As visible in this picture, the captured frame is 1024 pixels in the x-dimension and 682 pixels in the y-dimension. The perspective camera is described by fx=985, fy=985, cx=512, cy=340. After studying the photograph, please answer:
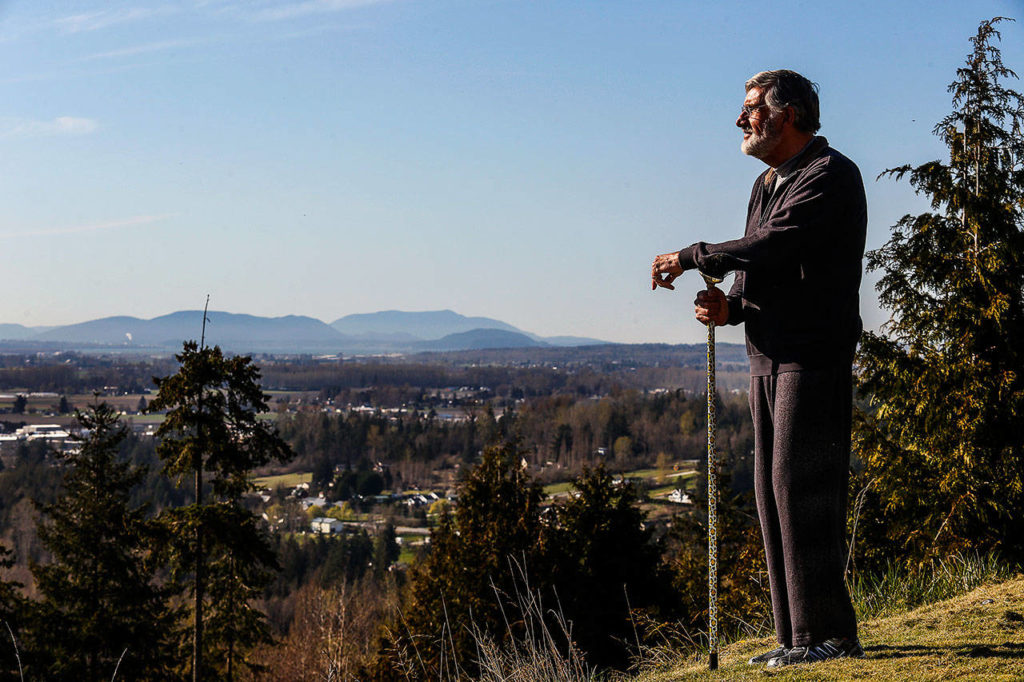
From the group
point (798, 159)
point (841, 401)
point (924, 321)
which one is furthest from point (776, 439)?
point (924, 321)

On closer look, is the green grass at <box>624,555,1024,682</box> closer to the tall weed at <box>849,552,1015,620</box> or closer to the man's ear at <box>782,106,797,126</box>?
the tall weed at <box>849,552,1015,620</box>

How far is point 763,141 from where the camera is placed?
3736mm

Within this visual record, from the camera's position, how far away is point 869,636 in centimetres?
435

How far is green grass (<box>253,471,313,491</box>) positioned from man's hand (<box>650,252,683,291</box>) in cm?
11225

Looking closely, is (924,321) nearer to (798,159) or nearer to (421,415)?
Answer: (798,159)

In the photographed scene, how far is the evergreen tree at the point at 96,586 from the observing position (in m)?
21.2

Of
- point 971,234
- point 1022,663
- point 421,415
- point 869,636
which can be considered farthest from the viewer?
point 421,415

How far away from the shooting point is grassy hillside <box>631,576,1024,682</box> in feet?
11.4

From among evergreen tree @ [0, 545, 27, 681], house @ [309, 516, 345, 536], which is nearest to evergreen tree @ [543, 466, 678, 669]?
evergreen tree @ [0, 545, 27, 681]

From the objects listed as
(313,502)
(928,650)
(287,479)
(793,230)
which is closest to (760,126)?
(793,230)

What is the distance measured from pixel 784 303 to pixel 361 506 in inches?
4209

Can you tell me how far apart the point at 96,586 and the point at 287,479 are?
99461 mm

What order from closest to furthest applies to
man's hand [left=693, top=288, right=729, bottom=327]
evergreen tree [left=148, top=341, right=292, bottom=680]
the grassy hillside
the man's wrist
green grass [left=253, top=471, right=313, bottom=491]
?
the grassy hillside → the man's wrist → man's hand [left=693, top=288, right=729, bottom=327] → evergreen tree [left=148, top=341, right=292, bottom=680] → green grass [left=253, top=471, right=313, bottom=491]

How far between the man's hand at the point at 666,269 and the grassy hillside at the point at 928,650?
59.4 inches
